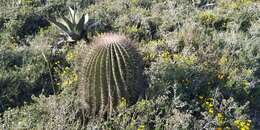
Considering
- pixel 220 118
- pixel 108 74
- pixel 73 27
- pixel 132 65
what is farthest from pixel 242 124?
pixel 73 27

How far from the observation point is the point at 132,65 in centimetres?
461

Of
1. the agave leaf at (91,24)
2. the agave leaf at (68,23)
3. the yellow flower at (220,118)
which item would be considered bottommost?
the yellow flower at (220,118)

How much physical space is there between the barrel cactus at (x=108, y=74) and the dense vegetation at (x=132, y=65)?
11 mm

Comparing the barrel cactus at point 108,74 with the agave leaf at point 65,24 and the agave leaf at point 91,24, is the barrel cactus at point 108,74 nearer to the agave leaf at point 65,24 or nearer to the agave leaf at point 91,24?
the agave leaf at point 65,24

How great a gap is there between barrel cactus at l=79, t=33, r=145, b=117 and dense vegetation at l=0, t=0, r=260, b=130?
0.04 ft

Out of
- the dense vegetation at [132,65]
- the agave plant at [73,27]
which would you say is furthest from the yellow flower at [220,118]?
the agave plant at [73,27]

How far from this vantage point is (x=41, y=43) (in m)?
6.09

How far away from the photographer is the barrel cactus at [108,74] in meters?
4.47

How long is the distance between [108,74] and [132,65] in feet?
0.95

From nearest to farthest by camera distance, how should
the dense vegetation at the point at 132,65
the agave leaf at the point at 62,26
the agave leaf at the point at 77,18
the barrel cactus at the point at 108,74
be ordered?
the barrel cactus at the point at 108,74 < the dense vegetation at the point at 132,65 < the agave leaf at the point at 62,26 < the agave leaf at the point at 77,18

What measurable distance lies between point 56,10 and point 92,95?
2987 millimetres

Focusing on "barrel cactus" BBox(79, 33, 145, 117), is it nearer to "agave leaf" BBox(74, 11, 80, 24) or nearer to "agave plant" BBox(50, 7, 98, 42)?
"agave plant" BBox(50, 7, 98, 42)

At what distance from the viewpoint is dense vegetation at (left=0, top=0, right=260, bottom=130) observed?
4.57 m

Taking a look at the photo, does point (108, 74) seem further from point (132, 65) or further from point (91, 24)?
point (91, 24)
